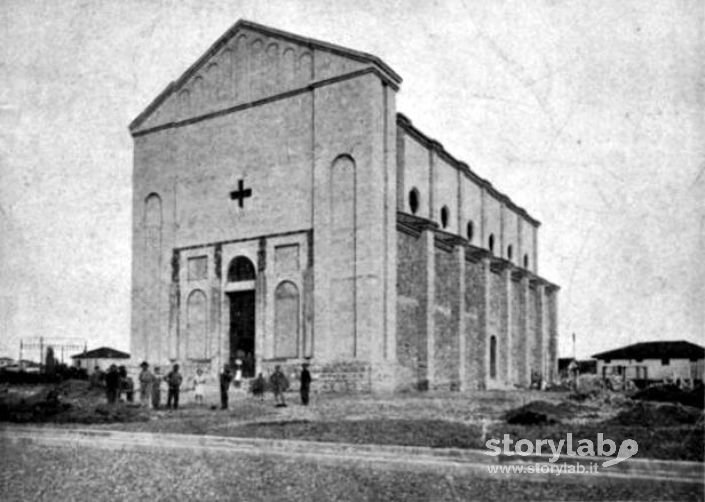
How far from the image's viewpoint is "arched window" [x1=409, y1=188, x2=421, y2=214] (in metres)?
26.0

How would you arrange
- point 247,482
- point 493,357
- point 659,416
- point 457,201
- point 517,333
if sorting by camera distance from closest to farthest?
point 247,482 < point 659,416 < point 493,357 < point 457,201 < point 517,333

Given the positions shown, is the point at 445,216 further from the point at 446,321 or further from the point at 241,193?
the point at 241,193

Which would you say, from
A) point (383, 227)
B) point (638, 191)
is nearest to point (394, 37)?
point (638, 191)

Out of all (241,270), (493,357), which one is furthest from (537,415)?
(493,357)

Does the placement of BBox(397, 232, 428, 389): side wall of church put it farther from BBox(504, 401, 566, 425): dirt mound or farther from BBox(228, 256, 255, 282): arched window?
BBox(504, 401, 566, 425): dirt mound

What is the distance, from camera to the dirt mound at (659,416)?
30.5 feet

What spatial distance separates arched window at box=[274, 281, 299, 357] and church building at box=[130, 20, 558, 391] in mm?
54

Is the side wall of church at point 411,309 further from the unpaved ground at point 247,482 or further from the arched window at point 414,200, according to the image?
the unpaved ground at point 247,482

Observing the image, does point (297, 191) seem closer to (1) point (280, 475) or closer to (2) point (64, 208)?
(2) point (64, 208)

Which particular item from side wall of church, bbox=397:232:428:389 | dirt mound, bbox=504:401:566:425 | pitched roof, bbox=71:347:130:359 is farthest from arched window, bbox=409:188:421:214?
pitched roof, bbox=71:347:130:359

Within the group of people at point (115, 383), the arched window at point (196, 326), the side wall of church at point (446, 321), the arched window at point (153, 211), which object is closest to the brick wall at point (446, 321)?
the side wall of church at point (446, 321)

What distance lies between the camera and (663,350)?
15.4 metres

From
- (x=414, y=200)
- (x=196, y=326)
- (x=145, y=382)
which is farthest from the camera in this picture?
(x=414, y=200)

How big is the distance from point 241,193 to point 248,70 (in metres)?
4.71
